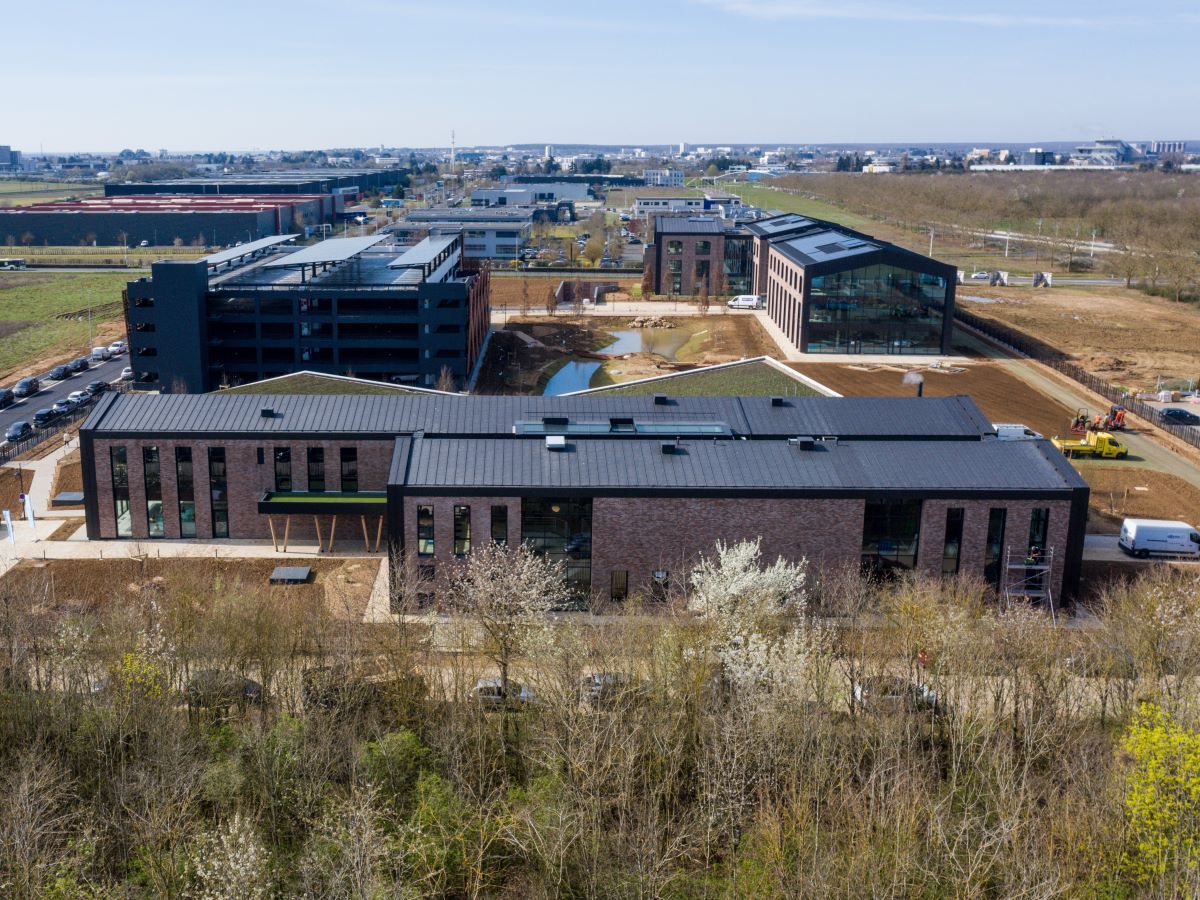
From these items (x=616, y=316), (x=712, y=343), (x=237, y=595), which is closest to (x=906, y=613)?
(x=237, y=595)

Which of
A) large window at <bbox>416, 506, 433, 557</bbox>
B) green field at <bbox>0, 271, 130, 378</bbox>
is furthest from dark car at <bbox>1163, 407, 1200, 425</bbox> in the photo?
green field at <bbox>0, 271, 130, 378</bbox>

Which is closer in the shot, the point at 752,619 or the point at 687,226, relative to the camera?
the point at 752,619

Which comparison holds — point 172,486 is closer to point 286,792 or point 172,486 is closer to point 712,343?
point 286,792

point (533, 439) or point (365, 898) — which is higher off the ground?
point (533, 439)

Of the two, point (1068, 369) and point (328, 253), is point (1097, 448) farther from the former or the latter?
point (328, 253)

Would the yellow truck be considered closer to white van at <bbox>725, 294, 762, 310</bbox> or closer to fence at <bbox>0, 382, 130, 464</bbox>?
fence at <bbox>0, 382, 130, 464</bbox>

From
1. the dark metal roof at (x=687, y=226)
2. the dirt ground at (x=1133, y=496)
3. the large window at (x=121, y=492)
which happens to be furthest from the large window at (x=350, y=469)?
the dark metal roof at (x=687, y=226)

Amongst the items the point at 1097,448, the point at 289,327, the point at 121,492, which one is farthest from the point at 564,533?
the point at 289,327
